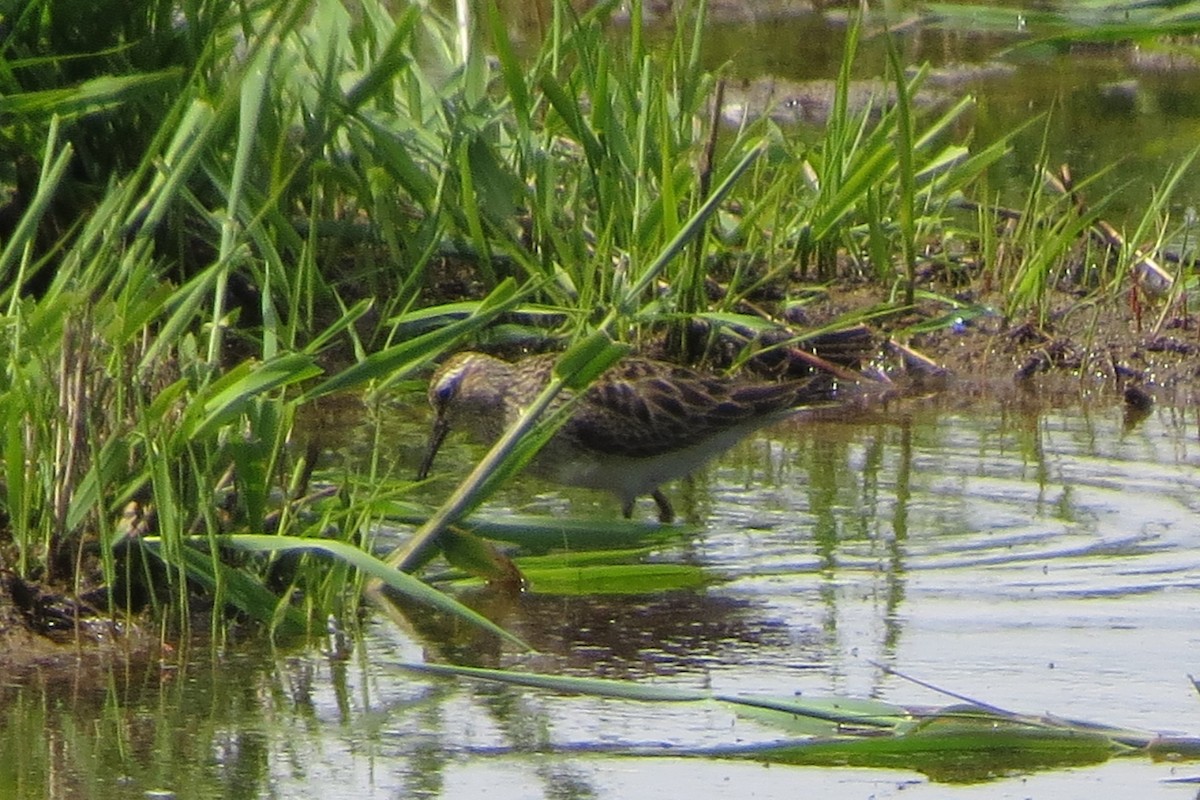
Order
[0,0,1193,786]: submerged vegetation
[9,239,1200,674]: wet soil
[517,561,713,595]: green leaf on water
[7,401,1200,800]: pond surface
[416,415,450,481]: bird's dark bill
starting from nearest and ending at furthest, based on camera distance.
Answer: [7,401,1200,800]: pond surface → [0,0,1193,786]: submerged vegetation → [517,561,713,595]: green leaf on water → [416,415,450,481]: bird's dark bill → [9,239,1200,674]: wet soil

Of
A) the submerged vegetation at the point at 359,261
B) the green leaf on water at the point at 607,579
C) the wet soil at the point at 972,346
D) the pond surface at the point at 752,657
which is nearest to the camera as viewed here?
the pond surface at the point at 752,657

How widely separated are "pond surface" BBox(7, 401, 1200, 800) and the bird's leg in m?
0.10

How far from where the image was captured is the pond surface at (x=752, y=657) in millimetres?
3922

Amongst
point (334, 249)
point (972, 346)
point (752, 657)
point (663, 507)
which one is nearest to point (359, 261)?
point (334, 249)

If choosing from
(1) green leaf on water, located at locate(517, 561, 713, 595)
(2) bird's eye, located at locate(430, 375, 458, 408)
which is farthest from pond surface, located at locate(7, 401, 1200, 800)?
(2) bird's eye, located at locate(430, 375, 458, 408)

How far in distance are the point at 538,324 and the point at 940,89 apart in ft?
22.4

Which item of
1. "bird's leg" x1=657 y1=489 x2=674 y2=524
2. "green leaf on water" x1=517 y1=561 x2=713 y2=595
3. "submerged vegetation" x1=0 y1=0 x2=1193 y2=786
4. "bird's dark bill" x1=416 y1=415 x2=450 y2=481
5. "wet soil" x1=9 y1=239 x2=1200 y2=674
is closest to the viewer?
"submerged vegetation" x1=0 y1=0 x2=1193 y2=786

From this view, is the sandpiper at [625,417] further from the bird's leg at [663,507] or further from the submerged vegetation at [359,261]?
the submerged vegetation at [359,261]

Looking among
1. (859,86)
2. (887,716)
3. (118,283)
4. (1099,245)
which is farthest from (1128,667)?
(859,86)

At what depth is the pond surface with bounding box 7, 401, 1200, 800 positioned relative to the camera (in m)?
3.92

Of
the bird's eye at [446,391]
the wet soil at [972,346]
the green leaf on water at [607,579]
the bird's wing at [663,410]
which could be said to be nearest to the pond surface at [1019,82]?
the wet soil at [972,346]

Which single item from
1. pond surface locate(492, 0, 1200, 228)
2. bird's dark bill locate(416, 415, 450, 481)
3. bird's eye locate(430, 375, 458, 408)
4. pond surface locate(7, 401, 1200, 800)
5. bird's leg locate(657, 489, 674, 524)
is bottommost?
pond surface locate(7, 401, 1200, 800)

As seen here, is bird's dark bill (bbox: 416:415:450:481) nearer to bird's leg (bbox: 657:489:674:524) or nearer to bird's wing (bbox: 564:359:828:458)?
bird's wing (bbox: 564:359:828:458)

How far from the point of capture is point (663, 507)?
6.40 meters
